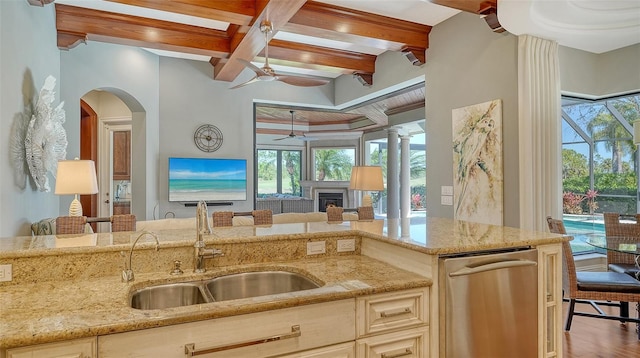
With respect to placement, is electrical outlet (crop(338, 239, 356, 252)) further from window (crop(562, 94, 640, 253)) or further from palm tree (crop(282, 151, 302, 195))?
palm tree (crop(282, 151, 302, 195))

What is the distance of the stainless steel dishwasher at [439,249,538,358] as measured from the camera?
1.74 m

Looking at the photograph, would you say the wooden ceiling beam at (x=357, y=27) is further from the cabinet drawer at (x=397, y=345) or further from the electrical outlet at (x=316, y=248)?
the cabinet drawer at (x=397, y=345)

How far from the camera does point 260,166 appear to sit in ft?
40.5

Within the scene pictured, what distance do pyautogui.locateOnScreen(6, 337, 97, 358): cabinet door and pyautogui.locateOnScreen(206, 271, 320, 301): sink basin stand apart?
2.13ft

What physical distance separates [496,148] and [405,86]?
2.08m

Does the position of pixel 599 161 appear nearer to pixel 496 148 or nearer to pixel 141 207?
pixel 496 148

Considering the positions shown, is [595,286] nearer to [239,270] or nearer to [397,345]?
[397,345]

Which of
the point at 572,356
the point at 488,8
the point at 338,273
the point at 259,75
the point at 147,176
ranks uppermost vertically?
the point at 488,8

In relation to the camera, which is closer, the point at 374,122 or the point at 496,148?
the point at 496,148

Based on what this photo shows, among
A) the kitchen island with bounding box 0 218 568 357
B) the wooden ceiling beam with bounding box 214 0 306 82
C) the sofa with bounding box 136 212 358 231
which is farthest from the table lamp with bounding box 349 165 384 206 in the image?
the kitchen island with bounding box 0 218 568 357

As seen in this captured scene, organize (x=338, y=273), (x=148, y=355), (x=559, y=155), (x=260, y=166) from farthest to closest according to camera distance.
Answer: (x=260, y=166)
(x=559, y=155)
(x=338, y=273)
(x=148, y=355)

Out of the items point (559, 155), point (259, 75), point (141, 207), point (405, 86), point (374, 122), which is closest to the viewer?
point (559, 155)

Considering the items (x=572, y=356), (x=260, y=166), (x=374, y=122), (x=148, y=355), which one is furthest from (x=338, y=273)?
(x=260, y=166)

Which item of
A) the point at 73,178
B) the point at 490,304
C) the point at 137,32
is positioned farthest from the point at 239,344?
the point at 137,32
